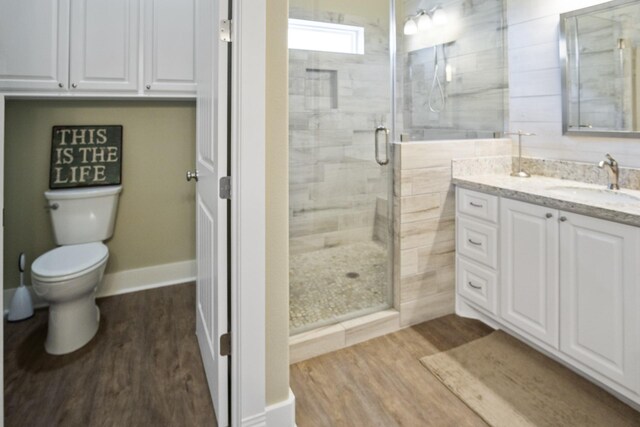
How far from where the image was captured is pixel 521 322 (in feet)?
6.54

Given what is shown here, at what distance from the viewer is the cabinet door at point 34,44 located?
215 centimetres

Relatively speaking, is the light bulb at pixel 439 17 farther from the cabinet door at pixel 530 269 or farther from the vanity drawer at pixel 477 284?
the vanity drawer at pixel 477 284

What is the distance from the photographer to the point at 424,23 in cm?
262

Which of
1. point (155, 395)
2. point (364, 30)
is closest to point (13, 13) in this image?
point (364, 30)

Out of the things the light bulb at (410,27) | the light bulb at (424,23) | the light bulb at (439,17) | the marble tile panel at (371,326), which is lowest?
the marble tile panel at (371,326)

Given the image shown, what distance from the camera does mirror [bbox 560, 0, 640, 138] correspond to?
196 centimetres

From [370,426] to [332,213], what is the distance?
1.10 m

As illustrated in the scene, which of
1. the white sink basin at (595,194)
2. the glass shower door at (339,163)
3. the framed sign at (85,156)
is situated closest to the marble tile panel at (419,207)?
the glass shower door at (339,163)

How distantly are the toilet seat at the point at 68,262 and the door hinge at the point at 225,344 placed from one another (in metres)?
1.09

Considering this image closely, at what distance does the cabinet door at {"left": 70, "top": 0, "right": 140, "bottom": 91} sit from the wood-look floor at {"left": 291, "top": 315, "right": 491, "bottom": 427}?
206cm

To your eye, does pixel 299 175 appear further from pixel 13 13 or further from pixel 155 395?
pixel 13 13

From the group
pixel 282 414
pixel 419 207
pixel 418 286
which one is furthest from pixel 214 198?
pixel 418 286

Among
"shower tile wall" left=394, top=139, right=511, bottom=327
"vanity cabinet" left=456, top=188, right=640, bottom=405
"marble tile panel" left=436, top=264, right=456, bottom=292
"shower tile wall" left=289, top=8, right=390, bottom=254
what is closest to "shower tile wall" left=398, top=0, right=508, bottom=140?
"shower tile wall" left=394, top=139, right=511, bottom=327

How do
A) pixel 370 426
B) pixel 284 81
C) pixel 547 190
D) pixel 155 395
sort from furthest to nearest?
pixel 547 190
pixel 155 395
pixel 370 426
pixel 284 81
